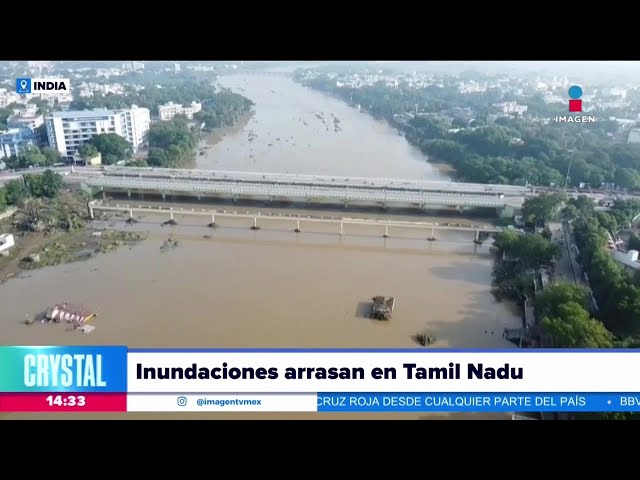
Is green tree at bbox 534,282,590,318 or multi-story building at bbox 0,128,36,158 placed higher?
multi-story building at bbox 0,128,36,158

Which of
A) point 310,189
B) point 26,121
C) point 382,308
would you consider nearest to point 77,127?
point 26,121

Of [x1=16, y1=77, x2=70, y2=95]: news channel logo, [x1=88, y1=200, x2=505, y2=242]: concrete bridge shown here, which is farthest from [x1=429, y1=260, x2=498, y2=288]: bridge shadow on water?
[x1=16, y1=77, x2=70, y2=95]: news channel logo

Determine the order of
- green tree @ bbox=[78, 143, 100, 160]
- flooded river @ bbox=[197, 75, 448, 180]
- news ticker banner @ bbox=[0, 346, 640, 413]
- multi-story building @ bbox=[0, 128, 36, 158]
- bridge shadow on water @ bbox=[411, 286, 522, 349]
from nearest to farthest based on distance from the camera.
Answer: news ticker banner @ bbox=[0, 346, 640, 413] → bridge shadow on water @ bbox=[411, 286, 522, 349] → green tree @ bbox=[78, 143, 100, 160] → multi-story building @ bbox=[0, 128, 36, 158] → flooded river @ bbox=[197, 75, 448, 180]

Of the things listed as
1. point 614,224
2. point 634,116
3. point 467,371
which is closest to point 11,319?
point 467,371

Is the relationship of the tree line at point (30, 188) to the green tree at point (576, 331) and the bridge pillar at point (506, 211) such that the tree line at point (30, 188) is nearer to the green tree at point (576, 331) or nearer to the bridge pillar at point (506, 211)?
the bridge pillar at point (506, 211)

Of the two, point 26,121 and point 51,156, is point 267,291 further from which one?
point 26,121

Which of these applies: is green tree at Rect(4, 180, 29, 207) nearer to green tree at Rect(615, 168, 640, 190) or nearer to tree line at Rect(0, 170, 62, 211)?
tree line at Rect(0, 170, 62, 211)
